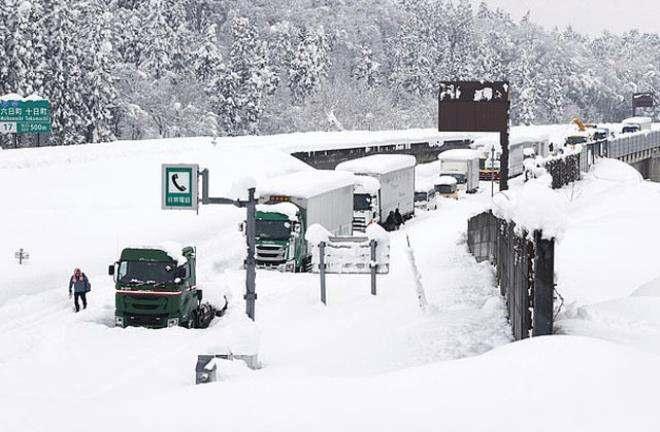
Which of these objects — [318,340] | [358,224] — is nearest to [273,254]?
[318,340]

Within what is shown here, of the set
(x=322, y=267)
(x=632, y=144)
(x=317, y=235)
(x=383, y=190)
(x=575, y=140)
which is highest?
(x=575, y=140)

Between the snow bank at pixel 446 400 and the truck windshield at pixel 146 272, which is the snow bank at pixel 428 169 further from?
the snow bank at pixel 446 400

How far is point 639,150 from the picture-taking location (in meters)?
100

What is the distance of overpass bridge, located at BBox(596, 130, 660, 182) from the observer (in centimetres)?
8575

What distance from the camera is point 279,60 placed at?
465ft

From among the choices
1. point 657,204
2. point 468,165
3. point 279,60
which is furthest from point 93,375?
point 279,60

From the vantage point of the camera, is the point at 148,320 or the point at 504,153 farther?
the point at 504,153

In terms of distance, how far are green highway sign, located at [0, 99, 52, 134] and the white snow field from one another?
2288 mm

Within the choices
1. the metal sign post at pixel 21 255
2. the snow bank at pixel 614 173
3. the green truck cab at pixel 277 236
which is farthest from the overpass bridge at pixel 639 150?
the metal sign post at pixel 21 255

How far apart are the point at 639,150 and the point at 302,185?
244 feet

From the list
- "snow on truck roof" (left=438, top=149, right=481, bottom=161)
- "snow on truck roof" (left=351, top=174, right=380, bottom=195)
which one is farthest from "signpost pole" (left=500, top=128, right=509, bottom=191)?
"snow on truck roof" (left=438, top=149, right=481, bottom=161)

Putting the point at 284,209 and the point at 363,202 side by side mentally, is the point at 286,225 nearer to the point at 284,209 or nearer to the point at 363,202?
the point at 284,209

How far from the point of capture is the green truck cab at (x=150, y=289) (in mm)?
22609

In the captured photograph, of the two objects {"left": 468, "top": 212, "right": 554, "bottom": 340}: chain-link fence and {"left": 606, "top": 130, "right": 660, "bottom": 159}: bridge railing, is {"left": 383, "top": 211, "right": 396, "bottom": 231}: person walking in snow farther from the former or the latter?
{"left": 606, "top": 130, "right": 660, "bottom": 159}: bridge railing
